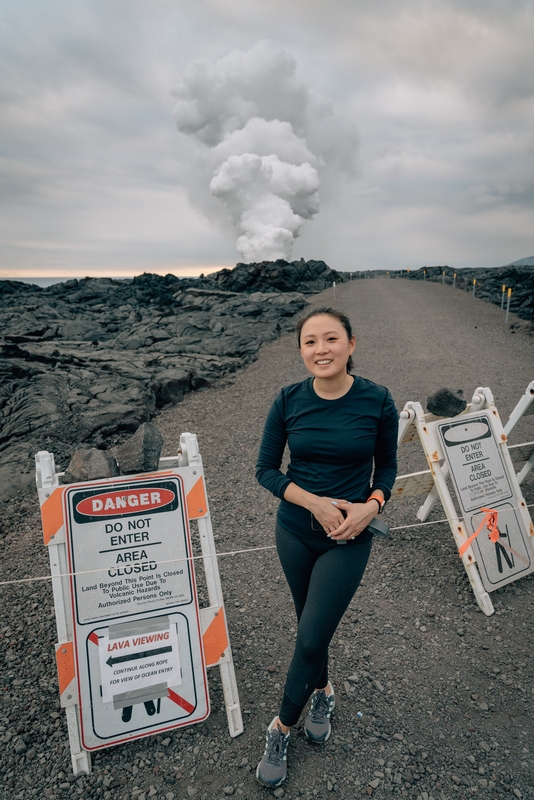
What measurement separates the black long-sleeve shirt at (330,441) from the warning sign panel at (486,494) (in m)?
2.02

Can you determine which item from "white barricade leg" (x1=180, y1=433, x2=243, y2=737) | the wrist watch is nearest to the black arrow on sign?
"white barricade leg" (x1=180, y1=433, x2=243, y2=737)

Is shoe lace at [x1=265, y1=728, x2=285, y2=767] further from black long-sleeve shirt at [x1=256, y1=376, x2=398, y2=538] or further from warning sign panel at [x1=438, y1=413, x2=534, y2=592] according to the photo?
warning sign panel at [x1=438, y1=413, x2=534, y2=592]

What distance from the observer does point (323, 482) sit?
96.3 inches

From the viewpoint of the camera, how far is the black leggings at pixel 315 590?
235 cm

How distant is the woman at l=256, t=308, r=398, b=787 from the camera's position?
2.36 m

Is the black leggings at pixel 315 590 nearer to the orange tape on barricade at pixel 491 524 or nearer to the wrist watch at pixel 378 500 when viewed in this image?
the wrist watch at pixel 378 500

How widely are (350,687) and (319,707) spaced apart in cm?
50

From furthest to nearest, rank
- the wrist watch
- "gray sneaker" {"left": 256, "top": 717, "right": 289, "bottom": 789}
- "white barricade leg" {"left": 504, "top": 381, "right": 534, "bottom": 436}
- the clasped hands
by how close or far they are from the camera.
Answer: "white barricade leg" {"left": 504, "top": 381, "right": 534, "bottom": 436} < "gray sneaker" {"left": 256, "top": 717, "right": 289, "bottom": 789} < the wrist watch < the clasped hands

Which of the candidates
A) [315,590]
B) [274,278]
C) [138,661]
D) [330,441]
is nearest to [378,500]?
[330,441]

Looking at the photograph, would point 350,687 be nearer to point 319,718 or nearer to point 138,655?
point 319,718

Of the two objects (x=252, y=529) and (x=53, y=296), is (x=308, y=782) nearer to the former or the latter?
(x=252, y=529)

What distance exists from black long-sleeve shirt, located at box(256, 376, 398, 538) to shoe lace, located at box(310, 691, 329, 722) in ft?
4.07

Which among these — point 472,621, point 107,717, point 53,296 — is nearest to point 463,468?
point 472,621

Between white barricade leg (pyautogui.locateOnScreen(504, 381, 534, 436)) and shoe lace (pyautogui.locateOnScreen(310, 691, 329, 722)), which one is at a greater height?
white barricade leg (pyautogui.locateOnScreen(504, 381, 534, 436))
